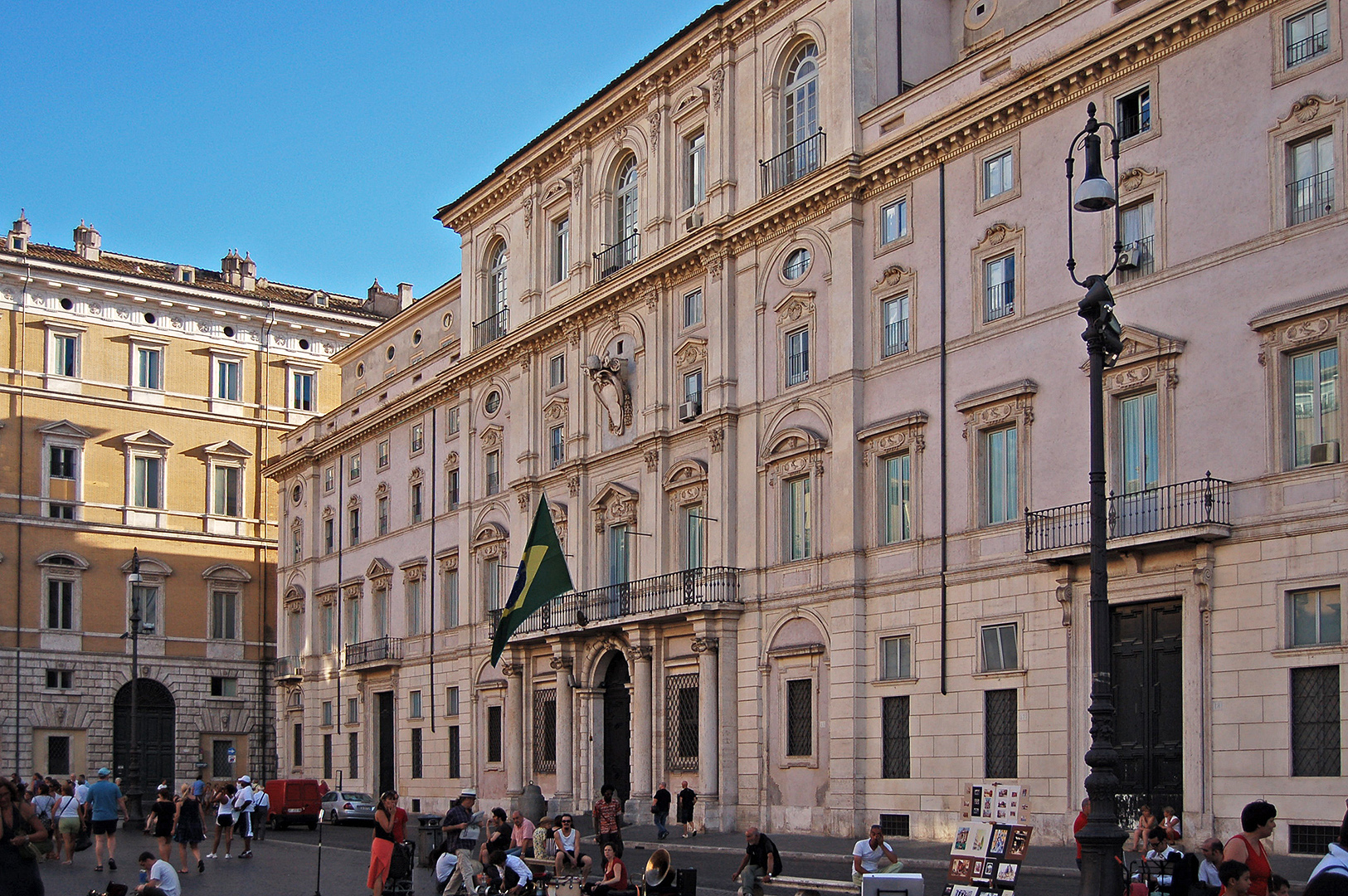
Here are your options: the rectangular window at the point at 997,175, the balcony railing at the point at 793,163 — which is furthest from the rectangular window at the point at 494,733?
the rectangular window at the point at 997,175

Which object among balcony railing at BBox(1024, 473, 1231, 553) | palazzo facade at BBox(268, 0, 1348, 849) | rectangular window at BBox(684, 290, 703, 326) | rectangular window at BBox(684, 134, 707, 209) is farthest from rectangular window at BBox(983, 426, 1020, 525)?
rectangular window at BBox(684, 134, 707, 209)

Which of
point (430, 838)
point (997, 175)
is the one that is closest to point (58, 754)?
point (430, 838)

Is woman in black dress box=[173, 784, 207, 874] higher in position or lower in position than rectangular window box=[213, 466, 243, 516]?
lower


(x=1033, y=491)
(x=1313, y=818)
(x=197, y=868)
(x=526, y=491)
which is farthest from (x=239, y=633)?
(x=1313, y=818)

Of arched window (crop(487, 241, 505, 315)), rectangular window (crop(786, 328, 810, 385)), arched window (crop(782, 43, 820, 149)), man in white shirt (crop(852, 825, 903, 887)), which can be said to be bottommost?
man in white shirt (crop(852, 825, 903, 887))

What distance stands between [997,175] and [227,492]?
155 ft

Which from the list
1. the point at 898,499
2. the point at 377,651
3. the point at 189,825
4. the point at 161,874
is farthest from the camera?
the point at 377,651

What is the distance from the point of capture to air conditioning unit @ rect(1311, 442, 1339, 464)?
2584cm

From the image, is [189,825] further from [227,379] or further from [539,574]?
[227,379]

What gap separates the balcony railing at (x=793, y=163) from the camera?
124ft

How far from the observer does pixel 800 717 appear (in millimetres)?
→ 36781

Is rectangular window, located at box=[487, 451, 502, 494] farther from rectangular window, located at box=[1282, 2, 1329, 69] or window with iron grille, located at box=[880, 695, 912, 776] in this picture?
rectangular window, located at box=[1282, 2, 1329, 69]

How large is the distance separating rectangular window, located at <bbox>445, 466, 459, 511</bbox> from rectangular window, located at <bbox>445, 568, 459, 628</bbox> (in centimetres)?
223

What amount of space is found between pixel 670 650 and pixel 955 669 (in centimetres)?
1019
